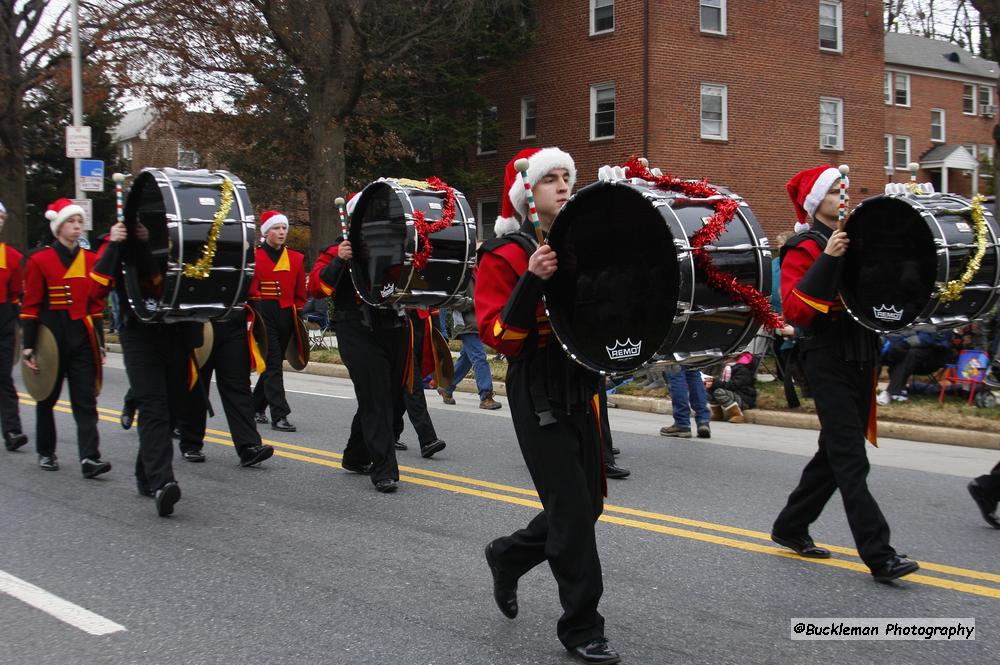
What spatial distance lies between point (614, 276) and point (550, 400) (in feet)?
1.88

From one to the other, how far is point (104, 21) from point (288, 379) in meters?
13.1

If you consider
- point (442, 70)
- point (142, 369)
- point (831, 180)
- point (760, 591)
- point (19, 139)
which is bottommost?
point (760, 591)

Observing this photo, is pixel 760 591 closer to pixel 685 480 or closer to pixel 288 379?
pixel 685 480

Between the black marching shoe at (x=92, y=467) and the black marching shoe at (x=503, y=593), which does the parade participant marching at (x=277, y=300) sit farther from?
the black marching shoe at (x=503, y=593)

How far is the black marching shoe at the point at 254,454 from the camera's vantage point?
8391 millimetres

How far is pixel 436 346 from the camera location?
8.05 m

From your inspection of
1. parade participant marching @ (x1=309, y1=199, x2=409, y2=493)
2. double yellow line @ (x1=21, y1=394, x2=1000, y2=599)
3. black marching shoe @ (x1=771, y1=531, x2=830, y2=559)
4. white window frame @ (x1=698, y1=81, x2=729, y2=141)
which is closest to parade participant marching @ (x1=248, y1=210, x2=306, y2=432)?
double yellow line @ (x1=21, y1=394, x2=1000, y2=599)

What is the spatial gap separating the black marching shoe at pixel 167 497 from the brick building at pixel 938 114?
126ft

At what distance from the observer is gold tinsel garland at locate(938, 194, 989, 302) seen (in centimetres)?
550

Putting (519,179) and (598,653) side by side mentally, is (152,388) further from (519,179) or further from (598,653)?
(598,653)

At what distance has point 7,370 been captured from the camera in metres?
9.27

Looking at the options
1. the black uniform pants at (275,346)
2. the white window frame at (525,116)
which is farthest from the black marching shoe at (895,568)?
the white window frame at (525,116)

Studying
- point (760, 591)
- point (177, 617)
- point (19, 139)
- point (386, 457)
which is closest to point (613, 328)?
point (760, 591)

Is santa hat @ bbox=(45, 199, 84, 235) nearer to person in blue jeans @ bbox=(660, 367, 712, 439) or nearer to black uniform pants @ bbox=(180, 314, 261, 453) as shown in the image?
black uniform pants @ bbox=(180, 314, 261, 453)
